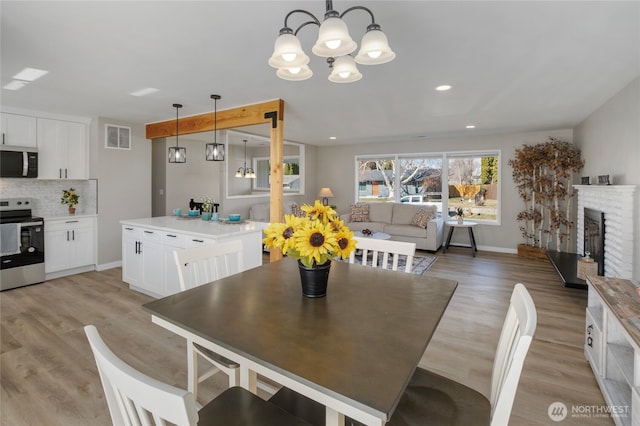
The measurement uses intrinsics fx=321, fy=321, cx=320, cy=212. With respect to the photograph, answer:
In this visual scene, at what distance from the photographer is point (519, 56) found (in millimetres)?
2592

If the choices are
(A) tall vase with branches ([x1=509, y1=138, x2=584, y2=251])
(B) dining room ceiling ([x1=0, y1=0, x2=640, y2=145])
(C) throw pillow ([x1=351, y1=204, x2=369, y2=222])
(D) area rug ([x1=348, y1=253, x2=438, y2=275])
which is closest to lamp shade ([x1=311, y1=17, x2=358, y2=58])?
(B) dining room ceiling ([x1=0, y1=0, x2=640, y2=145])

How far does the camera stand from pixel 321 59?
2.72m

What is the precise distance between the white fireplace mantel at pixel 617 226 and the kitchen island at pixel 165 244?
364cm

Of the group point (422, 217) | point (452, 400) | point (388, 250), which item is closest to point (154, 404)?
point (452, 400)

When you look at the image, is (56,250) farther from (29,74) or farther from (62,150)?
(29,74)

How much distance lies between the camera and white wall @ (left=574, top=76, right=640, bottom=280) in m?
3.05

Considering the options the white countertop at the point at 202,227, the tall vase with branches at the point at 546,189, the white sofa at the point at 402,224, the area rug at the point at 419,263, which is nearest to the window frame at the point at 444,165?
the tall vase with branches at the point at 546,189

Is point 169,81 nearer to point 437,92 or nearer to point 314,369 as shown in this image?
point 437,92

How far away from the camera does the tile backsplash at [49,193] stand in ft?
14.9

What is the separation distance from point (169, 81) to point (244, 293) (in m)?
2.70

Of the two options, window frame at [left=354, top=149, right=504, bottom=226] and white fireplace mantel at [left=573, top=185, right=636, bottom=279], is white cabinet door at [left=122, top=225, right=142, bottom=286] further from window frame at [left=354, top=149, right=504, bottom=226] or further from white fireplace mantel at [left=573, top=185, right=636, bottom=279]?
window frame at [left=354, top=149, right=504, bottom=226]

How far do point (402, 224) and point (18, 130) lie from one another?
6.59m

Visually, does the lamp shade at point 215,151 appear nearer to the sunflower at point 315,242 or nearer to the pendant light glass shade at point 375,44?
the pendant light glass shade at point 375,44

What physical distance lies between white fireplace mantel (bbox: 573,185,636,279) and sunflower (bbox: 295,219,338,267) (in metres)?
3.34
